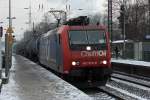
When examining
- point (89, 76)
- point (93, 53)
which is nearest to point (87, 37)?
point (93, 53)

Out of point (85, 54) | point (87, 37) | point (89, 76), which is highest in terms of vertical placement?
point (87, 37)

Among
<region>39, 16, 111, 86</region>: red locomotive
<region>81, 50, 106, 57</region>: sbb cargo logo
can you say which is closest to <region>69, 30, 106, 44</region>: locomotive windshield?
<region>39, 16, 111, 86</region>: red locomotive

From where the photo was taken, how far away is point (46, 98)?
13.9 m

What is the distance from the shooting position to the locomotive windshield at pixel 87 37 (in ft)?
68.8

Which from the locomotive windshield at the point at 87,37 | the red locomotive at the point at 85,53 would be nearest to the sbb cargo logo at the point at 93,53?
the red locomotive at the point at 85,53

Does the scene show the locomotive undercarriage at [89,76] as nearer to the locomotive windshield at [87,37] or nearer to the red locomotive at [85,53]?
the red locomotive at [85,53]

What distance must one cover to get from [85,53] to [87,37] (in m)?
0.90

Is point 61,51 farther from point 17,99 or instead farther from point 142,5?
point 142,5

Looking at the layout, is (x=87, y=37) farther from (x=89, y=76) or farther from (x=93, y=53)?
(x=89, y=76)

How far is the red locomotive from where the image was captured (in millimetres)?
20391

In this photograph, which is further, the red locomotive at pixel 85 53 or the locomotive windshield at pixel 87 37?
the locomotive windshield at pixel 87 37

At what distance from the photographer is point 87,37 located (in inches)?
832

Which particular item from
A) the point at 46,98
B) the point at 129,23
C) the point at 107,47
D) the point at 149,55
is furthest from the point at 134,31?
the point at 46,98

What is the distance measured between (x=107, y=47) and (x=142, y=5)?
77980 millimetres
